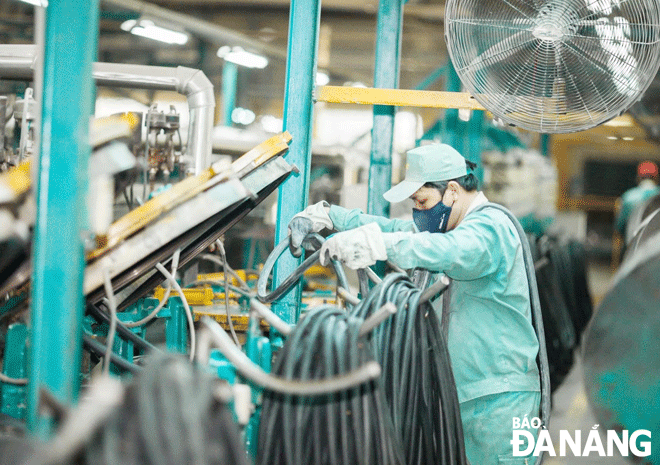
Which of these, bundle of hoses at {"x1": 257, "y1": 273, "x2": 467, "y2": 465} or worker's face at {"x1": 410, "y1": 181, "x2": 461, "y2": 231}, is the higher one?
worker's face at {"x1": 410, "y1": 181, "x2": 461, "y2": 231}

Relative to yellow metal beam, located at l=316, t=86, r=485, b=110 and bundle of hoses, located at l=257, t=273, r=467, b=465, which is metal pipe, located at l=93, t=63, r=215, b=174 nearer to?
yellow metal beam, located at l=316, t=86, r=485, b=110

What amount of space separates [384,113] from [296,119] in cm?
110

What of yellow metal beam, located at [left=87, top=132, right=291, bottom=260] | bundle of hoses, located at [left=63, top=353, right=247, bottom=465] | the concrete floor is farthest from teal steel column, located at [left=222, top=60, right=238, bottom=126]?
bundle of hoses, located at [left=63, top=353, right=247, bottom=465]

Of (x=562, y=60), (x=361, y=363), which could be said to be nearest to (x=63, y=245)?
(x=361, y=363)

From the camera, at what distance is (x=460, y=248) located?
2.46 m

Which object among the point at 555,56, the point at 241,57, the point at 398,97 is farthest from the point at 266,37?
the point at 555,56

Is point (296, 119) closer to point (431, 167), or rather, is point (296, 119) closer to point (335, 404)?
point (431, 167)

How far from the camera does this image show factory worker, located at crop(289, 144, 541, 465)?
2.62 meters

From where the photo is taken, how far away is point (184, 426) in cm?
132

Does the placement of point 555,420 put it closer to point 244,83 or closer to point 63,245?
point 63,245

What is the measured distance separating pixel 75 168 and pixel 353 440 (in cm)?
96

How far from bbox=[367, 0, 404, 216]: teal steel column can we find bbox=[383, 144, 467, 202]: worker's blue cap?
119cm

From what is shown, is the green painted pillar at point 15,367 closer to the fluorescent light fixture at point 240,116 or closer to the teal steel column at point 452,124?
the teal steel column at point 452,124

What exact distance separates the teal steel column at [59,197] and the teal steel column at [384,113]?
8.43ft
